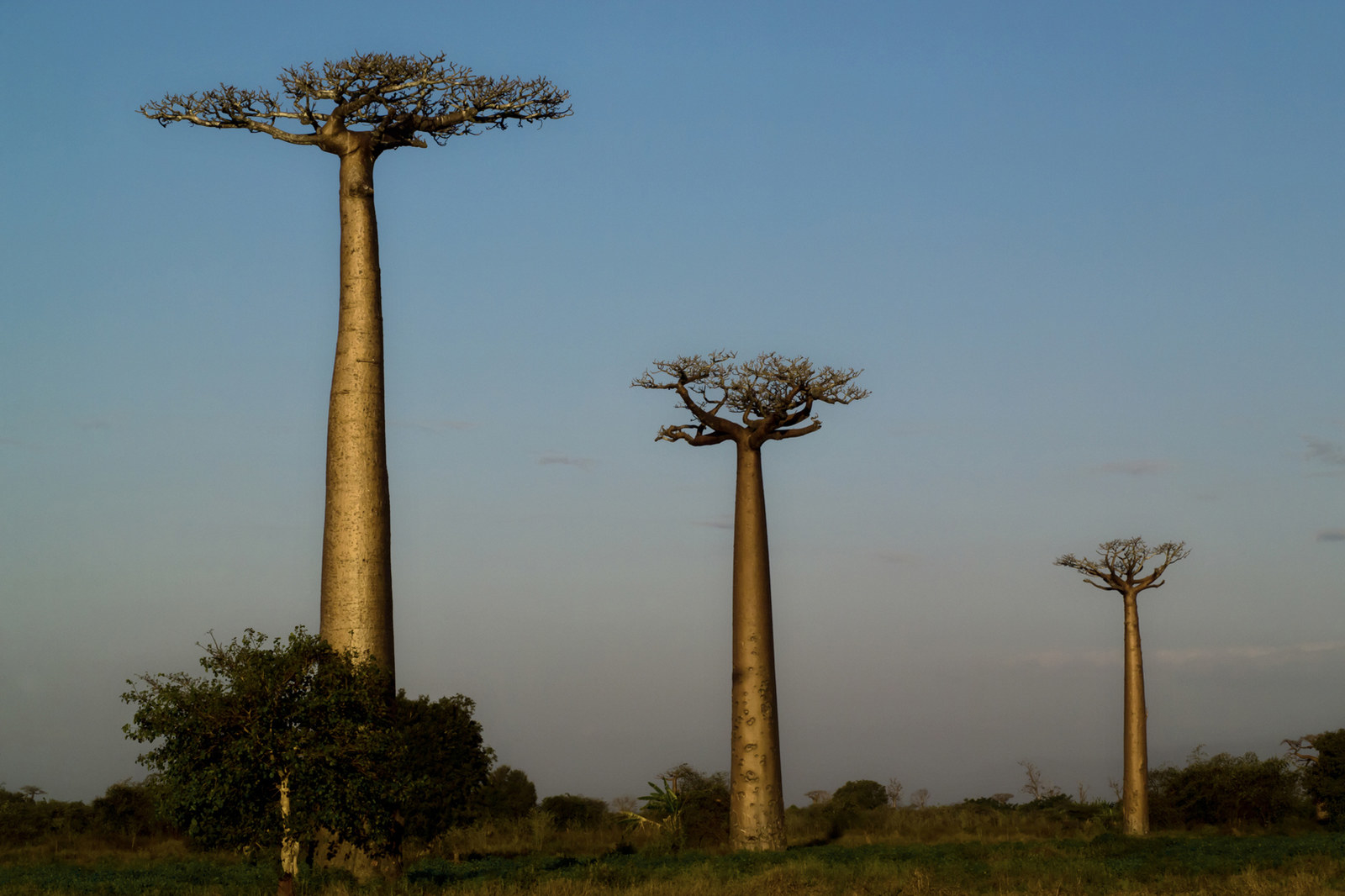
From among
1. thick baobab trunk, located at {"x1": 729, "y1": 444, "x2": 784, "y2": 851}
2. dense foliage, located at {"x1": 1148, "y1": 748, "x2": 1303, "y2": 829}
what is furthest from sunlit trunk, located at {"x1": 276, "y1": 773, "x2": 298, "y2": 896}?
dense foliage, located at {"x1": 1148, "y1": 748, "x2": 1303, "y2": 829}

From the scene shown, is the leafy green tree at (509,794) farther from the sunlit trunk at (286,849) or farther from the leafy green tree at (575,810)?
the sunlit trunk at (286,849)

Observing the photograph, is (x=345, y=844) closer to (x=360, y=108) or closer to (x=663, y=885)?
(x=663, y=885)

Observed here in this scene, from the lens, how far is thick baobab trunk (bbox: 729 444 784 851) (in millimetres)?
21281

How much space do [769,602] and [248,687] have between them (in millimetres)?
12044

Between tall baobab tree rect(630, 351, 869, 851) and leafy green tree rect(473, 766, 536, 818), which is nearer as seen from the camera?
tall baobab tree rect(630, 351, 869, 851)

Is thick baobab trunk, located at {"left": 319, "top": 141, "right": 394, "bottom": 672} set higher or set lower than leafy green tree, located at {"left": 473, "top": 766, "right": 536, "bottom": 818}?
higher

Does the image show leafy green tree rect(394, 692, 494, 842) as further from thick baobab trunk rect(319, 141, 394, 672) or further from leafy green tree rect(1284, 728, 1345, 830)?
leafy green tree rect(1284, 728, 1345, 830)

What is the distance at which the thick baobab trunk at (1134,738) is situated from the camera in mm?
28156

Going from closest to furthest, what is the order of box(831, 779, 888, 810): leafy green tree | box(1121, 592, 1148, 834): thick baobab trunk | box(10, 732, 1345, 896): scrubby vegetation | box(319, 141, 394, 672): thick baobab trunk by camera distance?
Answer: box(10, 732, 1345, 896): scrubby vegetation, box(319, 141, 394, 672): thick baobab trunk, box(1121, 592, 1148, 834): thick baobab trunk, box(831, 779, 888, 810): leafy green tree

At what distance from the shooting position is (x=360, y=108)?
60.6 feet

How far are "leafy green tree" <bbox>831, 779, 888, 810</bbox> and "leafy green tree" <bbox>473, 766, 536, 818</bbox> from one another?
1094 centimetres

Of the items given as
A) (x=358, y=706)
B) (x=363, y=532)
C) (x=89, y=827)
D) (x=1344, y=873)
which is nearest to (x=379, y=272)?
(x=363, y=532)

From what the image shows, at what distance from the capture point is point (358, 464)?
16.8 meters

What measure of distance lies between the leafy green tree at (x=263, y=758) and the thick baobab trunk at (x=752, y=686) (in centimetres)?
1021
